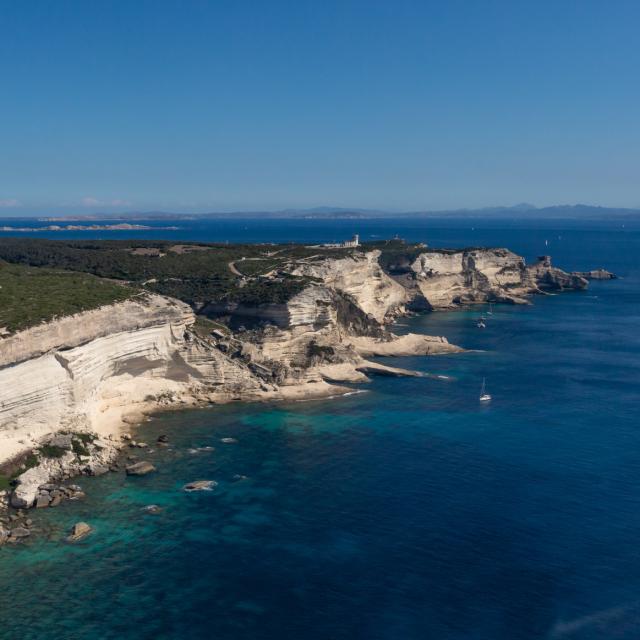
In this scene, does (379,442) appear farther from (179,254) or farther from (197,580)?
(179,254)

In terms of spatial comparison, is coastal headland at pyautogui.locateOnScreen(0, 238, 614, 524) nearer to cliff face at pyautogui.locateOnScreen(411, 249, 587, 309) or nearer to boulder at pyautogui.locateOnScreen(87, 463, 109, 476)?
boulder at pyautogui.locateOnScreen(87, 463, 109, 476)

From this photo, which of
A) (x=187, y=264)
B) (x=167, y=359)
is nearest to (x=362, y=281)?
(x=187, y=264)

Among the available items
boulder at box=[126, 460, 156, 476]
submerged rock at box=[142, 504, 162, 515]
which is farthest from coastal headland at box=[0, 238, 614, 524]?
submerged rock at box=[142, 504, 162, 515]

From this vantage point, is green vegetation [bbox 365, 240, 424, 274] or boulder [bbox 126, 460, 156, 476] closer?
boulder [bbox 126, 460, 156, 476]

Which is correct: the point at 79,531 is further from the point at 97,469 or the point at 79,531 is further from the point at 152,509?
the point at 97,469

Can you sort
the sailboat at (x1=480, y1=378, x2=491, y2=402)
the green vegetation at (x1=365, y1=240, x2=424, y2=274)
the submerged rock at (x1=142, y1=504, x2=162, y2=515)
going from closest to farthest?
the submerged rock at (x1=142, y1=504, x2=162, y2=515) < the sailboat at (x1=480, y1=378, x2=491, y2=402) < the green vegetation at (x1=365, y1=240, x2=424, y2=274)

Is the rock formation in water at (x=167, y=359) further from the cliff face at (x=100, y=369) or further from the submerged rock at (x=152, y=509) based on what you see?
the submerged rock at (x=152, y=509)
